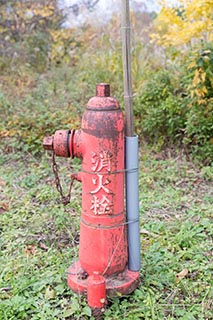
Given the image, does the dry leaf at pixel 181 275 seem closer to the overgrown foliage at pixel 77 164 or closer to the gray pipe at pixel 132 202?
the overgrown foliage at pixel 77 164

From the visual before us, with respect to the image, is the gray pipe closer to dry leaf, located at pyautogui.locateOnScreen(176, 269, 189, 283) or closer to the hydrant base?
the hydrant base

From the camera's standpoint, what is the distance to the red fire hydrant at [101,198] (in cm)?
200

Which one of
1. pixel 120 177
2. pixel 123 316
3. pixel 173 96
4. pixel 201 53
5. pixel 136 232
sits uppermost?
pixel 201 53

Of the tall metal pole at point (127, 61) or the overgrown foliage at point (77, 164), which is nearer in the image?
the tall metal pole at point (127, 61)

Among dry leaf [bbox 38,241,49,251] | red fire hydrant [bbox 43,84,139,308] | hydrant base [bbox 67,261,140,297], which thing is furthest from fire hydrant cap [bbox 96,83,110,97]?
dry leaf [bbox 38,241,49,251]

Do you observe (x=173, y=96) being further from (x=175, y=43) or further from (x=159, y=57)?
(x=159, y=57)

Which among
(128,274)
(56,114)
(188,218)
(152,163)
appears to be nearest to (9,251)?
(128,274)

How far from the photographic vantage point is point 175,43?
4.62m

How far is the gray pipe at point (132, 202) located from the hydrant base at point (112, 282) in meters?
0.07

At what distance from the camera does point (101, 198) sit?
2.04 m

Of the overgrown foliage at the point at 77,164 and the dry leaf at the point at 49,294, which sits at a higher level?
the overgrown foliage at the point at 77,164

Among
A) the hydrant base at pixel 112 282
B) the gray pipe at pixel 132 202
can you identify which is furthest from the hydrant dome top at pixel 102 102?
the hydrant base at pixel 112 282

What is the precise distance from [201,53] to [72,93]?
1.88 meters

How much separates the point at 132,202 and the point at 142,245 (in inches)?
24.6
